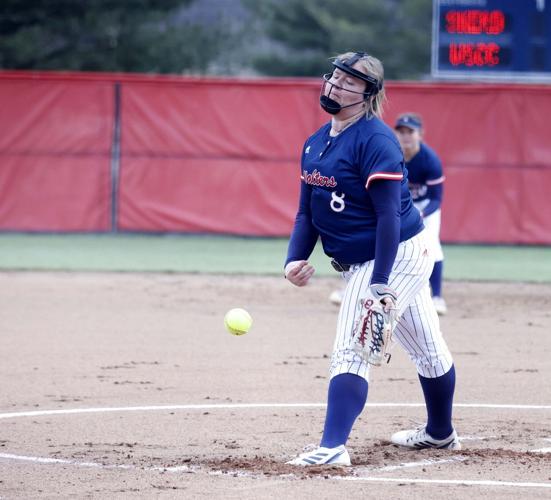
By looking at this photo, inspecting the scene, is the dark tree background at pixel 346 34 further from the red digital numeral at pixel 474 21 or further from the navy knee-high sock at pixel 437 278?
the navy knee-high sock at pixel 437 278

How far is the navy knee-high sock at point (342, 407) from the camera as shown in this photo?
17.6 feet

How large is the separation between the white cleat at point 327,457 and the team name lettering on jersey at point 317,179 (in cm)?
119

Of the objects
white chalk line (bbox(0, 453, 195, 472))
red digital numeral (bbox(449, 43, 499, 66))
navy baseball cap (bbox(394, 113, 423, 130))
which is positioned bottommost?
white chalk line (bbox(0, 453, 195, 472))

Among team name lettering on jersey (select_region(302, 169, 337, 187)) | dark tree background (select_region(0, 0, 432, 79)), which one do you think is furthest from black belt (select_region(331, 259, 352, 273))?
dark tree background (select_region(0, 0, 432, 79))

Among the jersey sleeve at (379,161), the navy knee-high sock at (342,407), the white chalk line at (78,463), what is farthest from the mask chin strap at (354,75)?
the white chalk line at (78,463)

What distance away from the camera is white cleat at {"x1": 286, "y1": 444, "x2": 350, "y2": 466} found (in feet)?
17.4

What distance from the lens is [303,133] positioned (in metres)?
18.0

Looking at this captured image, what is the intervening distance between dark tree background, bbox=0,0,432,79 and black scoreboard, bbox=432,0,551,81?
13.7 meters

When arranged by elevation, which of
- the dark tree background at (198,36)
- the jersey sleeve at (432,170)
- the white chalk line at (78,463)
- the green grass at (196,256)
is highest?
the dark tree background at (198,36)

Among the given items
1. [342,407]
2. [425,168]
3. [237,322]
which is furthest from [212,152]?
[342,407]

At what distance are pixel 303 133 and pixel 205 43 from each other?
15180mm

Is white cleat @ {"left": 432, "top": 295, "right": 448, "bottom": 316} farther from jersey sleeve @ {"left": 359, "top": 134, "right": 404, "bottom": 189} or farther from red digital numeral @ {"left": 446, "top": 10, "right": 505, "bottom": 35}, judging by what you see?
red digital numeral @ {"left": 446, "top": 10, "right": 505, "bottom": 35}

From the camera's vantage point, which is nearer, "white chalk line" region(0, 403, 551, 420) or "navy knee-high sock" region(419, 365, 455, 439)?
"navy knee-high sock" region(419, 365, 455, 439)

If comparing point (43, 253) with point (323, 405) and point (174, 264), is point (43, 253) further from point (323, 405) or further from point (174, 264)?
point (323, 405)
